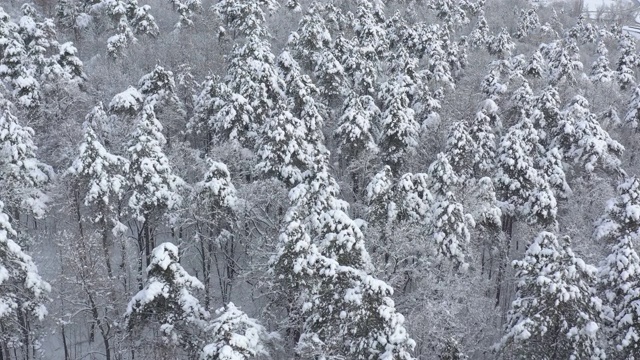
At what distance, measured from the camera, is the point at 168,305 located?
67.8ft

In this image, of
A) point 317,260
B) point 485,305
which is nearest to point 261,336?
point 317,260

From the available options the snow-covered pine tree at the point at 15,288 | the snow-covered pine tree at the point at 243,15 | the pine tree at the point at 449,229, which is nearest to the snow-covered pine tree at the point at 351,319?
the pine tree at the point at 449,229

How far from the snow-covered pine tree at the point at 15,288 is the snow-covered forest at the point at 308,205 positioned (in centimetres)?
15

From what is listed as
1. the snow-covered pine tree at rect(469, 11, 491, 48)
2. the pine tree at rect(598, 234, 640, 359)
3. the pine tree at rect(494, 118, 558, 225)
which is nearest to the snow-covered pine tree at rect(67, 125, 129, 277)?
the pine tree at rect(494, 118, 558, 225)

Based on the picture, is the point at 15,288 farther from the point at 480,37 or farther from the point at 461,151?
the point at 480,37

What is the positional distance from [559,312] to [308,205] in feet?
38.5

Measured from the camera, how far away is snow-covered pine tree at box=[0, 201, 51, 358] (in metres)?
22.6

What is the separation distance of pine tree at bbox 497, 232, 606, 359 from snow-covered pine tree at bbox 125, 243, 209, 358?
503 inches

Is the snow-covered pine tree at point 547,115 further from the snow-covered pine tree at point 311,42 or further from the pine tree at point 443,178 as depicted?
the snow-covered pine tree at point 311,42

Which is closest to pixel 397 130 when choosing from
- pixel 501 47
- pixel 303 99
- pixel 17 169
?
pixel 303 99

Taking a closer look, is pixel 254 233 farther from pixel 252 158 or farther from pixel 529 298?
pixel 529 298

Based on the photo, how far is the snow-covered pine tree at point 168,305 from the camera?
20.3m

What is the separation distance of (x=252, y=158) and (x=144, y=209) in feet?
23.8

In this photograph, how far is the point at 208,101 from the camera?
36312 mm
